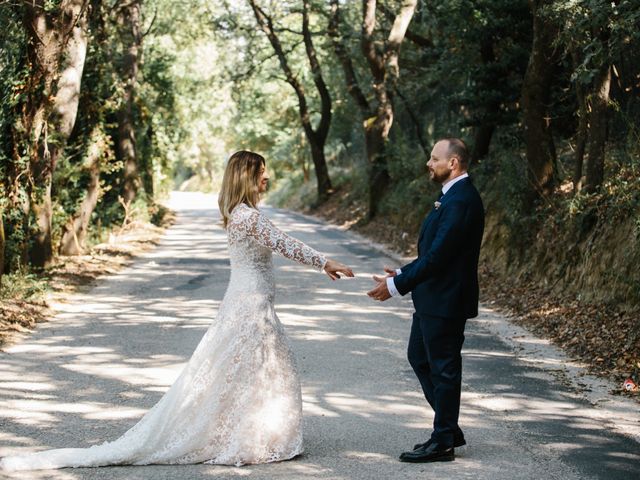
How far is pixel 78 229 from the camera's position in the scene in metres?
21.3

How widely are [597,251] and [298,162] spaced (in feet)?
152

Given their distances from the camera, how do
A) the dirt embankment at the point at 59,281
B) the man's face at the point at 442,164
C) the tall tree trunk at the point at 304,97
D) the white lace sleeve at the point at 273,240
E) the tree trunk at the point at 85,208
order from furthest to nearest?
the tall tree trunk at the point at 304,97, the tree trunk at the point at 85,208, the dirt embankment at the point at 59,281, the white lace sleeve at the point at 273,240, the man's face at the point at 442,164

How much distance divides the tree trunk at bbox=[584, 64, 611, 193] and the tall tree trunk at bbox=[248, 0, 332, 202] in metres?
24.2

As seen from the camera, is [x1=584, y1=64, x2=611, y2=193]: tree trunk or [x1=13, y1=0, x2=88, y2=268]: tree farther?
[x1=13, y1=0, x2=88, y2=268]: tree

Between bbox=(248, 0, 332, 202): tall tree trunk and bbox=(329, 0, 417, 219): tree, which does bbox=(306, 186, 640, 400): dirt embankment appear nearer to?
bbox=(329, 0, 417, 219): tree

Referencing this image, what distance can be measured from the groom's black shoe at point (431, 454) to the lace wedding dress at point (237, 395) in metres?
0.77

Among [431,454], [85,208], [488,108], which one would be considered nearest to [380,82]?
[488,108]

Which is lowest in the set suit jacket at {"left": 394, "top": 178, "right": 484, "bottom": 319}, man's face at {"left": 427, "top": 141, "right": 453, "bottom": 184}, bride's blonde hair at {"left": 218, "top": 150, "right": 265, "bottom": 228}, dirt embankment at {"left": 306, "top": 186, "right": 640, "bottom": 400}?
dirt embankment at {"left": 306, "top": 186, "right": 640, "bottom": 400}

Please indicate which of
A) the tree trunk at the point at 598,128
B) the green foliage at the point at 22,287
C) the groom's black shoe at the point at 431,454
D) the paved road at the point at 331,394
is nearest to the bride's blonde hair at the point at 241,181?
the paved road at the point at 331,394

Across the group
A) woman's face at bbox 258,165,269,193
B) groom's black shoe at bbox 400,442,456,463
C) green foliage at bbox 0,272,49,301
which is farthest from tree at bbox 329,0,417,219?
groom's black shoe at bbox 400,442,456,463

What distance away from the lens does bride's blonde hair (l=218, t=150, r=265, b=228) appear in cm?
621

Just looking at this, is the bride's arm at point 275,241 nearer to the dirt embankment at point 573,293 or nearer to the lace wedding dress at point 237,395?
the lace wedding dress at point 237,395

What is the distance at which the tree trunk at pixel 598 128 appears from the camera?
531 inches

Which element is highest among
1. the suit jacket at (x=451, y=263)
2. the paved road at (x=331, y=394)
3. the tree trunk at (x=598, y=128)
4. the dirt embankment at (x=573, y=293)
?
the tree trunk at (x=598, y=128)
